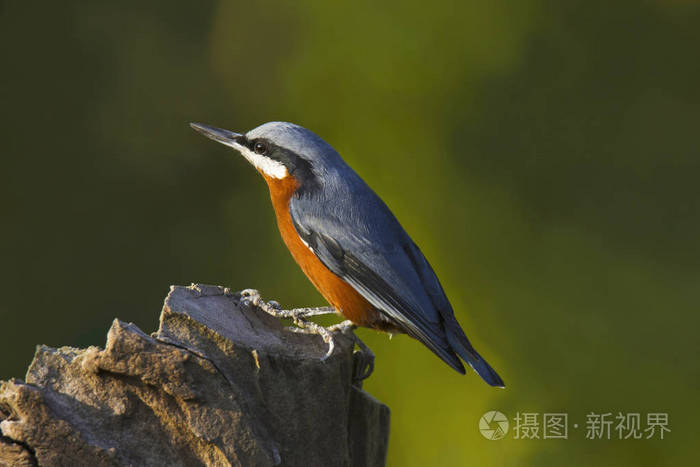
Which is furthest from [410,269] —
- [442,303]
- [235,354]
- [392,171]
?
[392,171]

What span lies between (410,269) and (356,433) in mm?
698

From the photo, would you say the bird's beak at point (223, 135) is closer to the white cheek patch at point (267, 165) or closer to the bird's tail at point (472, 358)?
the white cheek patch at point (267, 165)

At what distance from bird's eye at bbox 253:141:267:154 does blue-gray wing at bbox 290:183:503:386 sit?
10.0 inches

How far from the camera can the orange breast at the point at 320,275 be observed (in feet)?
9.67

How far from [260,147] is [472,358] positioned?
1.11 metres

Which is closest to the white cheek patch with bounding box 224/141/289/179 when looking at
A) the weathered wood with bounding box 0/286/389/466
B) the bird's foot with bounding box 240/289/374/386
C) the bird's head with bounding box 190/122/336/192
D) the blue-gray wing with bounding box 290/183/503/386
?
the bird's head with bounding box 190/122/336/192

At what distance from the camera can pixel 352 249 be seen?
297 centimetres

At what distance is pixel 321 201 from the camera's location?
120 inches

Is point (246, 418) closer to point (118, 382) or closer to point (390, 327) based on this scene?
point (118, 382)

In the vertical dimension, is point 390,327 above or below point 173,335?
above

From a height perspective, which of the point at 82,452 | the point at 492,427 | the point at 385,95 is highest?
the point at 385,95

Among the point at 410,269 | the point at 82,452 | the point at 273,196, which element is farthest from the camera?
the point at 273,196

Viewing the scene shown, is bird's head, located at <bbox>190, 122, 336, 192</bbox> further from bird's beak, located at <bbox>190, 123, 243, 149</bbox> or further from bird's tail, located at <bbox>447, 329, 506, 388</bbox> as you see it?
bird's tail, located at <bbox>447, 329, 506, 388</bbox>

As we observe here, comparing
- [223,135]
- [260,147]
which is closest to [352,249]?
[260,147]
